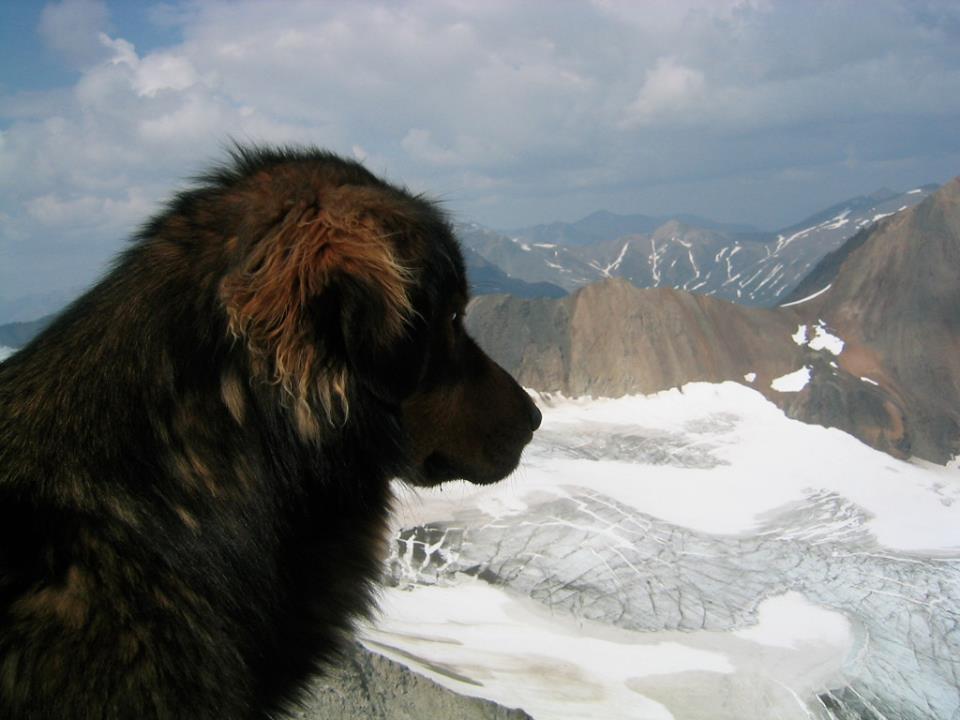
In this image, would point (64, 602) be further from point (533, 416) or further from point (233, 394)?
point (533, 416)

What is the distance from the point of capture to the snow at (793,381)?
11516 mm

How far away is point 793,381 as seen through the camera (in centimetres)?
1170

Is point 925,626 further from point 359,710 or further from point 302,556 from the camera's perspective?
point 302,556

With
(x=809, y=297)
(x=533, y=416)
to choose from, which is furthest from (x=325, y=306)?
(x=809, y=297)

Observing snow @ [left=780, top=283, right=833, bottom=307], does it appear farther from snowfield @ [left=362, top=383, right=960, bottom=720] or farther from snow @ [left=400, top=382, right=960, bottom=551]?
snowfield @ [left=362, top=383, right=960, bottom=720]

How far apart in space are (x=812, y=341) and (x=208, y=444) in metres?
12.6

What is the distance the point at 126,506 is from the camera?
1.44 m

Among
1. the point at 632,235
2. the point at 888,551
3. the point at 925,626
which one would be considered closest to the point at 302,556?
the point at 925,626

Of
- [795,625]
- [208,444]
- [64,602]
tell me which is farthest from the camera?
[795,625]

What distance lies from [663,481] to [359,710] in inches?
230

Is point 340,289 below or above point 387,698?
above

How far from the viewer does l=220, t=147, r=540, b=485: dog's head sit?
55.9 inches


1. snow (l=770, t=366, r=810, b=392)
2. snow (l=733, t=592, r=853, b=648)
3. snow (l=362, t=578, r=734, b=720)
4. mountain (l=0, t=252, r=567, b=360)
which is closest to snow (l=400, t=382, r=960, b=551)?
snow (l=770, t=366, r=810, b=392)

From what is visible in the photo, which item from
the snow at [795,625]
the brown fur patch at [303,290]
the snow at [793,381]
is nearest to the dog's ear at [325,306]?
the brown fur patch at [303,290]
